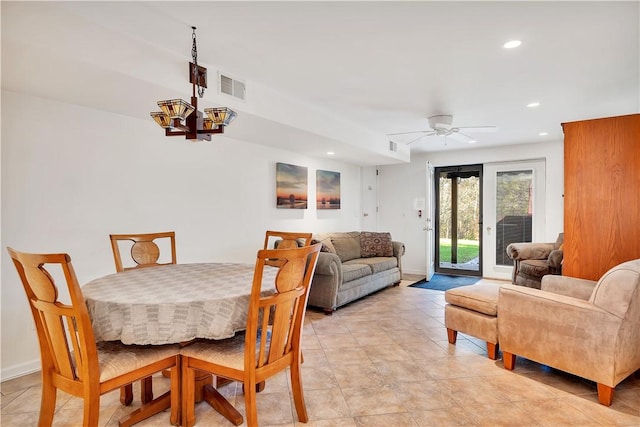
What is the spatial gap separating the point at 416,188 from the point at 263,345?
5716 mm

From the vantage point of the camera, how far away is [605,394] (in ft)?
7.14

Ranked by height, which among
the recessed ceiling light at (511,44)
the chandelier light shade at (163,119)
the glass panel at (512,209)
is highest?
the recessed ceiling light at (511,44)

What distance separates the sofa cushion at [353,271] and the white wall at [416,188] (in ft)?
8.02

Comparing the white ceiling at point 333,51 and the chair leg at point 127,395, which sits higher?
the white ceiling at point 333,51

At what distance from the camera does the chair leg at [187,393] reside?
1.91 m

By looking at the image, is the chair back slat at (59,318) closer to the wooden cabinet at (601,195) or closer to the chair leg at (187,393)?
the chair leg at (187,393)

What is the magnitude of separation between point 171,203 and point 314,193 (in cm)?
255

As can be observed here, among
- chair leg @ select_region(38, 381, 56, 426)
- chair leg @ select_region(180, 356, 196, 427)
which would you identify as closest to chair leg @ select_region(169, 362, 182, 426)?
chair leg @ select_region(180, 356, 196, 427)

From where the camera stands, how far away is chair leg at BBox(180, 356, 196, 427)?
75.3 inches

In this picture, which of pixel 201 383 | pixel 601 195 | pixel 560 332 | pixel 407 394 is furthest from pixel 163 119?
pixel 601 195

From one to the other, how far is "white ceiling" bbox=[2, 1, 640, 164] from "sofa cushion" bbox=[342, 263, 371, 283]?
1.89 metres

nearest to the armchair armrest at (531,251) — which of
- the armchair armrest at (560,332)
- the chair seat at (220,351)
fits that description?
the armchair armrest at (560,332)

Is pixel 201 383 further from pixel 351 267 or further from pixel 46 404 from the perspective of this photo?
pixel 351 267

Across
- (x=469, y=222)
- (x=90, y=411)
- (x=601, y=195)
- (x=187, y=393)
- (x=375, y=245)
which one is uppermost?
(x=601, y=195)
